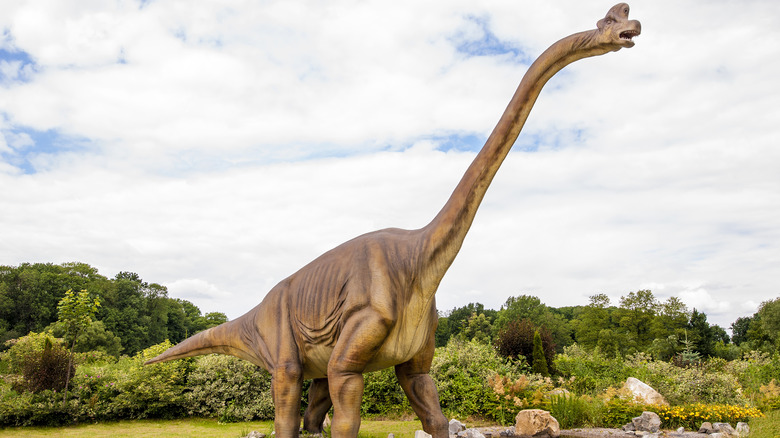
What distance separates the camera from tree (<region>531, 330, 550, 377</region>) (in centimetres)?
1572

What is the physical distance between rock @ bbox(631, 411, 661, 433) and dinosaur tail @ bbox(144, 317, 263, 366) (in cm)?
712

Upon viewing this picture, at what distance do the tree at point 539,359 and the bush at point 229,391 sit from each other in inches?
311

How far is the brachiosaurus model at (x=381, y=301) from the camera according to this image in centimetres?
438

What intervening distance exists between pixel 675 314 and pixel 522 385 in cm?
2712

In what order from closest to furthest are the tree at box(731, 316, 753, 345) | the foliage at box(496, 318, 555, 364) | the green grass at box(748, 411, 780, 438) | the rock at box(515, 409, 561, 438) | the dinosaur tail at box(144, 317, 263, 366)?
the dinosaur tail at box(144, 317, 263, 366), the green grass at box(748, 411, 780, 438), the rock at box(515, 409, 561, 438), the foliage at box(496, 318, 555, 364), the tree at box(731, 316, 753, 345)

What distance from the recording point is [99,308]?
27.8 m

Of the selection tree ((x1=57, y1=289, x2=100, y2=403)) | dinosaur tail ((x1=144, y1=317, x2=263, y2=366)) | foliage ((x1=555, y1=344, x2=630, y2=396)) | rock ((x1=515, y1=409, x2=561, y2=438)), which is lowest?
rock ((x1=515, y1=409, x2=561, y2=438))

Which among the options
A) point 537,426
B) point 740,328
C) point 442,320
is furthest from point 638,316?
point 537,426

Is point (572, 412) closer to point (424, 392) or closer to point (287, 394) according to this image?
point (424, 392)

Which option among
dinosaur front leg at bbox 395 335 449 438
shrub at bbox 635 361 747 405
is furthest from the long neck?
shrub at bbox 635 361 747 405

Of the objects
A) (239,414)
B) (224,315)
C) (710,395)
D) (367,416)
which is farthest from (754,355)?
(224,315)

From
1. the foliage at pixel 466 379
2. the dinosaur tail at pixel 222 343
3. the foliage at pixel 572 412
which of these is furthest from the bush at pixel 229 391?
the foliage at pixel 572 412

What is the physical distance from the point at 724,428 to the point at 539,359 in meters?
6.92

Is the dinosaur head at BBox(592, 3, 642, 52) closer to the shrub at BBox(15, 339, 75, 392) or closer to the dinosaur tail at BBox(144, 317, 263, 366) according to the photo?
the dinosaur tail at BBox(144, 317, 263, 366)
